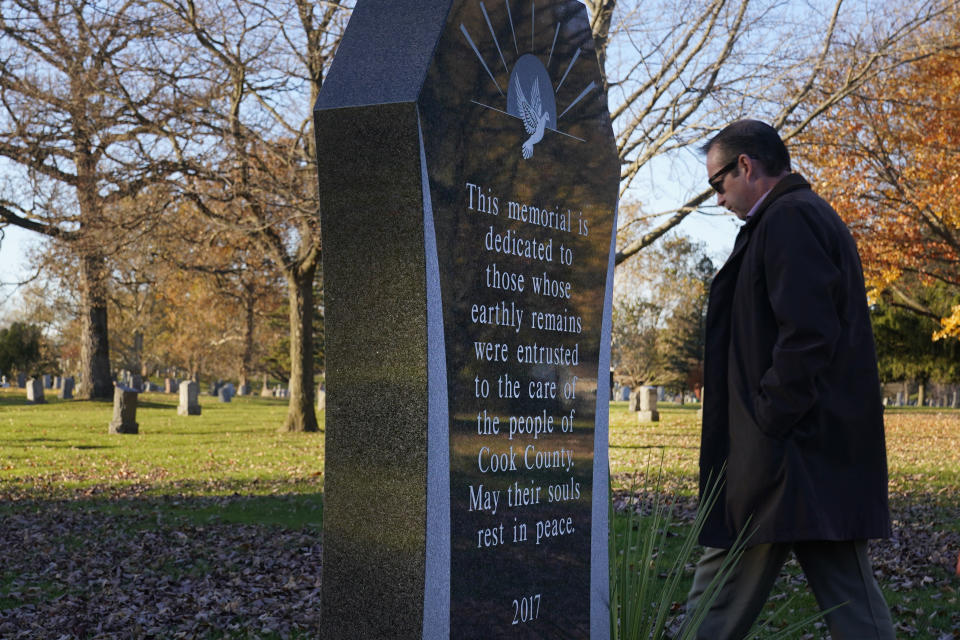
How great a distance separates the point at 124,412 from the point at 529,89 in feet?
60.3

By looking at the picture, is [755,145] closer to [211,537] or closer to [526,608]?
[526,608]

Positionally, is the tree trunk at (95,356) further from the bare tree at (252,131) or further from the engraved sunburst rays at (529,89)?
the engraved sunburst rays at (529,89)

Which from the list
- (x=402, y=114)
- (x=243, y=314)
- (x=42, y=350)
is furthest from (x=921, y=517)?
(x=42, y=350)

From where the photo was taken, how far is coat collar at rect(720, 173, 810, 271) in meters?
3.48

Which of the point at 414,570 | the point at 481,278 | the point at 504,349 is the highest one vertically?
the point at 481,278

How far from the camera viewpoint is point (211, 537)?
8453 millimetres

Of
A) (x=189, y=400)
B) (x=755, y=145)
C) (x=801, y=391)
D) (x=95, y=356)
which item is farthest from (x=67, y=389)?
(x=801, y=391)

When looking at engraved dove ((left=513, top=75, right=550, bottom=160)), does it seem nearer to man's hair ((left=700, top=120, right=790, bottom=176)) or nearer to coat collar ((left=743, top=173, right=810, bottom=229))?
man's hair ((left=700, top=120, right=790, bottom=176))

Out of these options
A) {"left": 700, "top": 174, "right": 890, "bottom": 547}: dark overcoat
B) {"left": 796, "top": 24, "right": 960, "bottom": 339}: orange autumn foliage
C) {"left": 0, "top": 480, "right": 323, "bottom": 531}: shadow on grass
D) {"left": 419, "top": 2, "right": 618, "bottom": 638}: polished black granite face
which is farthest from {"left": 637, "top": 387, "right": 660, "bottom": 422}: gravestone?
{"left": 700, "top": 174, "right": 890, "bottom": 547}: dark overcoat

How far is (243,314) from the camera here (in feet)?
148

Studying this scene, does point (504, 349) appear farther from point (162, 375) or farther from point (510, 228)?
point (162, 375)

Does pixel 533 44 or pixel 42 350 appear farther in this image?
pixel 42 350

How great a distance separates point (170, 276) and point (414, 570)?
20.2m

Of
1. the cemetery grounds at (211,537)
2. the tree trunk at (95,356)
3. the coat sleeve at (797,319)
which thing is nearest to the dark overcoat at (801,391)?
the coat sleeve at (797,319)
